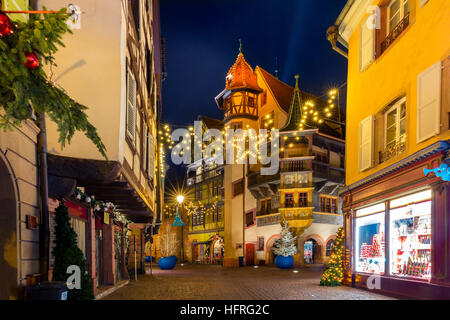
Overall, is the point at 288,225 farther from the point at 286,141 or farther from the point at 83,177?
the point at 83,177

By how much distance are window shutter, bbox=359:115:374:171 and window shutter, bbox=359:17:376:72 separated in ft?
6.33

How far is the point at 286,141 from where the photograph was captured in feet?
97.8

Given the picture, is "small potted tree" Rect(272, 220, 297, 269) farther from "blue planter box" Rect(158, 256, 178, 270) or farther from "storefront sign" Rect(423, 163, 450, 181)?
"storefront sign" Rect(423, 163, 450, 181)

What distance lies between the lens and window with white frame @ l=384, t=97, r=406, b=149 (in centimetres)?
1046

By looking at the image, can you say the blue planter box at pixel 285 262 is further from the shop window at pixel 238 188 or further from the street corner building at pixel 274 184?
the shop window at pixel 238 188

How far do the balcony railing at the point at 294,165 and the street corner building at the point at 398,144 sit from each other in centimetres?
1466

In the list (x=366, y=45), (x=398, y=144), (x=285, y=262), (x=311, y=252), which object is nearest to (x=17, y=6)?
(x=398, y=144)

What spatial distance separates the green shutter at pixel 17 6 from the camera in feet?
16.4

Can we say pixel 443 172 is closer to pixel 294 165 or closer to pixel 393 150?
pixel 393 150

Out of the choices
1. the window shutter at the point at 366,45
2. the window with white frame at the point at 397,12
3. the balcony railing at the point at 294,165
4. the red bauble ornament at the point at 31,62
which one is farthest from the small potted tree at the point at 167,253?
the red bauble ornament at the point at 31,62

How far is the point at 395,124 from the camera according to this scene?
35.7 ft

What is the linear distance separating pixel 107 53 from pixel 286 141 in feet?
78.6

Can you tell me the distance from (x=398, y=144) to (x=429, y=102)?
199cm

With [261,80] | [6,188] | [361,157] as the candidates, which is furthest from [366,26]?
[261,80]
